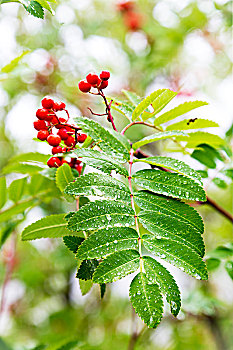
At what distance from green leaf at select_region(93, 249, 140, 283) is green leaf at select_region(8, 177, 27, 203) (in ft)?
1.50

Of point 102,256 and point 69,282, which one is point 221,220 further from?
point 102,256

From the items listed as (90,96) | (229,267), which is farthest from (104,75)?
(90,96)

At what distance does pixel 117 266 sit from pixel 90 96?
1450 mm

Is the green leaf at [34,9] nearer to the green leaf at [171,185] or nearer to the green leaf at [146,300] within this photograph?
the green leaf at [171,185]

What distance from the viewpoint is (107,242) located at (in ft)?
1.49

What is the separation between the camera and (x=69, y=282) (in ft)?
6.02

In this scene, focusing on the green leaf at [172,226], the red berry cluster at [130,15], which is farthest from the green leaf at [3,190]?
the red berry cluster at [130,15]

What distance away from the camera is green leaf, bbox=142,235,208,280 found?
0.44 meters

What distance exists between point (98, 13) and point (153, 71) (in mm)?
534

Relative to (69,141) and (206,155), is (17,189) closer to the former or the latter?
(69,141)

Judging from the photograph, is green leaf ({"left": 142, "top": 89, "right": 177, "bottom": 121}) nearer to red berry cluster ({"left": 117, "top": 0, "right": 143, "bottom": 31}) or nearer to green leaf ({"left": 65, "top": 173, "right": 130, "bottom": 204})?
green leaf ({"left": 65, "top": 173, "right": 130, "bottom": 204})

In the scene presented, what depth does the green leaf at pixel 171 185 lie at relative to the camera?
1.65 ft

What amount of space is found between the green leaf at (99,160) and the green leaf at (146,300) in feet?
0.56

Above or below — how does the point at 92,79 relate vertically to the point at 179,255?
above
